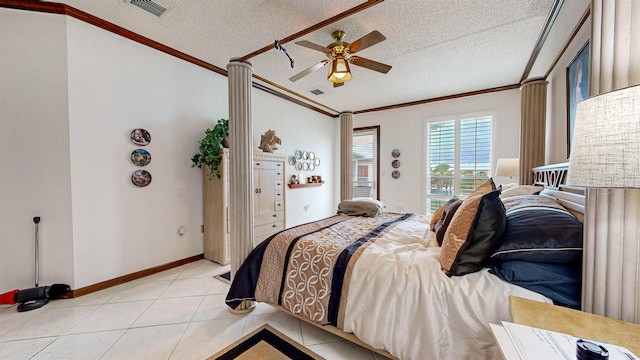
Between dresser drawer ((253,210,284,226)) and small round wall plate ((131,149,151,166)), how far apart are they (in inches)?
55.1

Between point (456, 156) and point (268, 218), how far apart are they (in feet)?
11.5

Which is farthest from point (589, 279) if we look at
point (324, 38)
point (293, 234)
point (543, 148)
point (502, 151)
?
point (502, 151)

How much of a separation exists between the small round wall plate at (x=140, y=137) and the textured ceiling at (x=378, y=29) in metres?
1.05

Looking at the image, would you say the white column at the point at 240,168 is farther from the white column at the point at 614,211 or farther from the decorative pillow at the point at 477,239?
the white column at the point at 614,211

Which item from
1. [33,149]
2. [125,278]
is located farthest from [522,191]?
[33,149]

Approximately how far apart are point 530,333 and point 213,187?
3126mm

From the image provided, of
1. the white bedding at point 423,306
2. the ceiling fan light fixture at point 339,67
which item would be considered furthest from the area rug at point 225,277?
the ceiling fan light fixture at point 339,67

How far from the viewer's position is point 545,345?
671mm

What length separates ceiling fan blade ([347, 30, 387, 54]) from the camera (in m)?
1.83

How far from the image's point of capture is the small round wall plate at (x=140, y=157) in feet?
8.37

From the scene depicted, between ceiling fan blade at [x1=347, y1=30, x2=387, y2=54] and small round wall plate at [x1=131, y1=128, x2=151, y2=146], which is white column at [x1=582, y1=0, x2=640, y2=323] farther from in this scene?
small round wall plate at [x1=131, y1=128, x2=151, y2=146]

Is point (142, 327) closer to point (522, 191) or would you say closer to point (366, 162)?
point (522, 191)

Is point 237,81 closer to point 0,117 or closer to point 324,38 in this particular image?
point 324,38

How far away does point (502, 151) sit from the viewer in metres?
3.85
